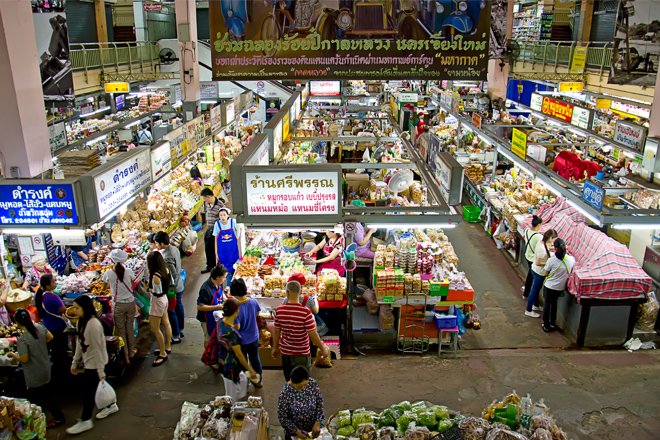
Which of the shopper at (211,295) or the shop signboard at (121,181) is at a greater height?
the shop signboard at (121,181)

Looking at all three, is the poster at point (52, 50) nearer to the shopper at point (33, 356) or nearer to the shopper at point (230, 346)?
the shopper at point (33, 356)

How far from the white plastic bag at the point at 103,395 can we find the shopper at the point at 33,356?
0.52 metres

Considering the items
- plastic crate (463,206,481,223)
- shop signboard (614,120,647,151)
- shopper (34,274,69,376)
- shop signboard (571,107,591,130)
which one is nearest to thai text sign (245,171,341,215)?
shopper (34,274,69,376)

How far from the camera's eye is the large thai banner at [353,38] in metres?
6.56

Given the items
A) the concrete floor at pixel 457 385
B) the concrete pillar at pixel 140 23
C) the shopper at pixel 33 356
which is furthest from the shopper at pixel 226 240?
the concrete pillar at pixel 140 23

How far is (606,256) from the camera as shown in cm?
810

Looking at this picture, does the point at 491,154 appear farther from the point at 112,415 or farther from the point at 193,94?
the point at 112,415

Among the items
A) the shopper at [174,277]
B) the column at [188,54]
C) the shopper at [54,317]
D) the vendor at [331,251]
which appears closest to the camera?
the shopper at [54,317]

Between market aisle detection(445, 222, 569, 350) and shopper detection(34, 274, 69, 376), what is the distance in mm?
5809

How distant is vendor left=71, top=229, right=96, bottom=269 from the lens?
874 cm

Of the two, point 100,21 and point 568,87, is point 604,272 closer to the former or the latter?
point 568,87

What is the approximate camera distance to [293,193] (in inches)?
235

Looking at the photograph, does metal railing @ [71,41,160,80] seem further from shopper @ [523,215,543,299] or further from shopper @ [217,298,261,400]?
shopper @ [523,215,543,299]

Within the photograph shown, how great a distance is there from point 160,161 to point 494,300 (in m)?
6.63
